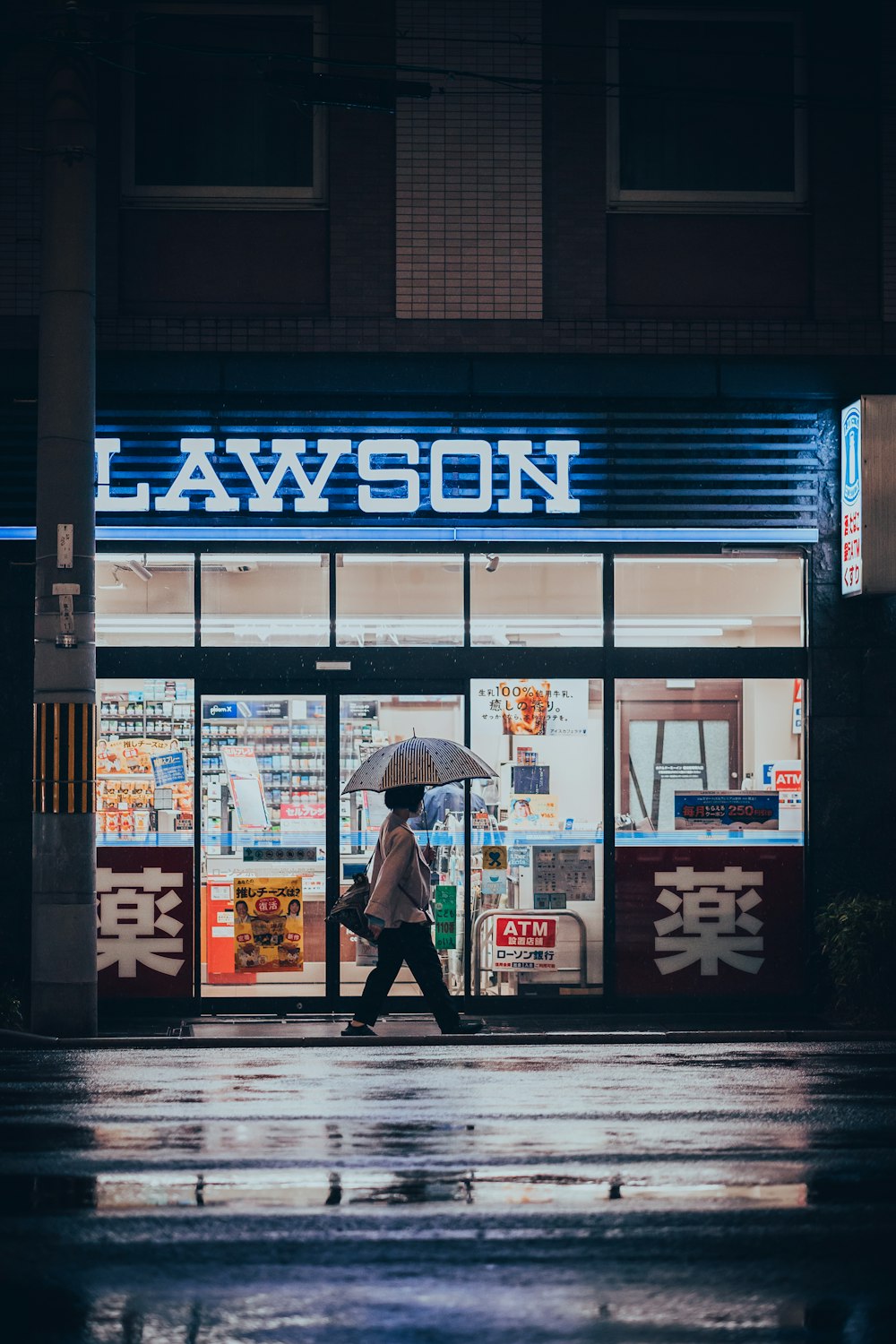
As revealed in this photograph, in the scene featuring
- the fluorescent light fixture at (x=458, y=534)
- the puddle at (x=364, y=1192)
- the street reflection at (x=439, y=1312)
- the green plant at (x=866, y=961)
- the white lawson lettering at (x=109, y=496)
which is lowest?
the puddle at (x=364, y=1192)

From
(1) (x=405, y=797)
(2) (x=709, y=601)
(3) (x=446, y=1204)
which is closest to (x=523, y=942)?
(1) (x=405, y=797)

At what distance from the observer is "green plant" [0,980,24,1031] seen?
11.2 meters

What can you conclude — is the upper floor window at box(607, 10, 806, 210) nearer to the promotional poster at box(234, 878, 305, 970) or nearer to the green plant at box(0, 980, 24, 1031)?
the promotional poster at box(234, 878, 305, 970)

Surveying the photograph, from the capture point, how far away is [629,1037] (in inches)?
454

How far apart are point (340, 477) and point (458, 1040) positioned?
15.9 feet

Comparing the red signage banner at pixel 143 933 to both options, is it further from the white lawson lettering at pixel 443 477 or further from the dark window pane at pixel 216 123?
the dark window pane at pixel 216 123

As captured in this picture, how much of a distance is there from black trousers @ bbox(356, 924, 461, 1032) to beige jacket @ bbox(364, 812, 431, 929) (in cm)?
11

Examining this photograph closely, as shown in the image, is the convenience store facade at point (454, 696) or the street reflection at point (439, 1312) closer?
the street reflection at point (439, 1312)

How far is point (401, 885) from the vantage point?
11039mm

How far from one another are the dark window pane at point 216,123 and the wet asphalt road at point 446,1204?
7669 millimetres

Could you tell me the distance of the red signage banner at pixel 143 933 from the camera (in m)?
12.4

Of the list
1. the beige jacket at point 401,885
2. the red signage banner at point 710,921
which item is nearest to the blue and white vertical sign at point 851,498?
the red signage banner at point 710,921

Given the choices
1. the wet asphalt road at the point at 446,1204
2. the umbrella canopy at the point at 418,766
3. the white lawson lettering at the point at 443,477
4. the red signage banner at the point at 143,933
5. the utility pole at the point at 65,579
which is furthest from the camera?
the white lawson lettering at the point at 443,477

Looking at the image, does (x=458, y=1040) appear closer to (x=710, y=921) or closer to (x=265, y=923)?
(x=265, y=923)
